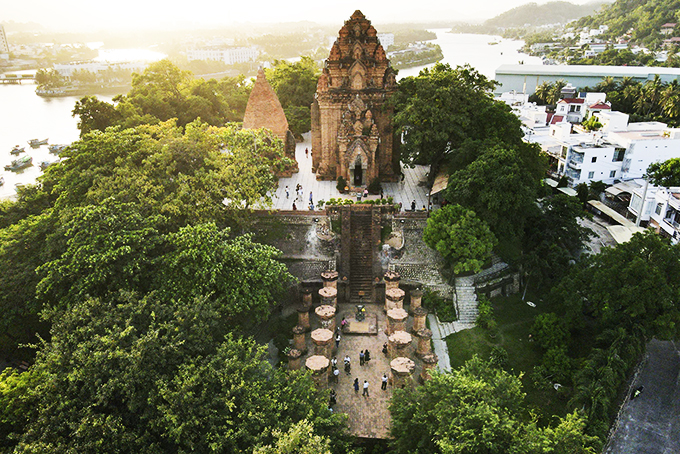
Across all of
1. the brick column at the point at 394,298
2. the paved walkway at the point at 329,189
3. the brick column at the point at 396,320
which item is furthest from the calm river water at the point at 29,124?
the brick column at the point at 396,320

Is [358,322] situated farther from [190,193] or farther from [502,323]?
[190,193]

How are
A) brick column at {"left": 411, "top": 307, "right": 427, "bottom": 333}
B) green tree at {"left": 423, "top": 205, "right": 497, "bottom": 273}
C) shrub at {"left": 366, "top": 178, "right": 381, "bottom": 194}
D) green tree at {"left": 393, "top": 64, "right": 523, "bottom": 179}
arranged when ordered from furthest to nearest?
shrub at {"left": 366, "top": 178, "right": 381, "bottom": 194}, green tree at {"left": 393, "top": 64, "right": 523, "bottom": 179}, green tree at {"left": 423, "top": 205, "right": 497, "bottom": 273}, brick column at {"left": 411, "top": 307, "right": 427, "bottom": 333}

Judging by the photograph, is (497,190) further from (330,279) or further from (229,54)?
(229,54)

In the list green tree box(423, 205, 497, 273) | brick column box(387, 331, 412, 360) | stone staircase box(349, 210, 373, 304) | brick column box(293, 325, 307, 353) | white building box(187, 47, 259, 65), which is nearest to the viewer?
brick column box(387, 331, 412, 360)

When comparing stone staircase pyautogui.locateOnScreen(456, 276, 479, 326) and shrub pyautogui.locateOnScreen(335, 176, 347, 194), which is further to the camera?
shrub pyautogui.locateOnScreen(335, 176, 347, 194)

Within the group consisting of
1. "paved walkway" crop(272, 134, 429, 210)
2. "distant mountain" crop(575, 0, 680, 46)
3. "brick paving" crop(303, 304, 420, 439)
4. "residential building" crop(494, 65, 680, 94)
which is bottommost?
"brick paving" crop(303, 304, 420, 439)

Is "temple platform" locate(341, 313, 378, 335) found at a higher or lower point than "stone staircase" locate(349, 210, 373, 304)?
lower

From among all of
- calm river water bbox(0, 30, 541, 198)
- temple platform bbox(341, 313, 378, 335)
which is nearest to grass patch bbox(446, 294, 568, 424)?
temple platform bbox(341, 313, 378, 335)

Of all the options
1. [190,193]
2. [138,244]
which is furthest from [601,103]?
[138,244]

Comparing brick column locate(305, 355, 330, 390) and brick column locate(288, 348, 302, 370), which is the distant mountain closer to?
brick column locate(305, 355, 330, 390)
